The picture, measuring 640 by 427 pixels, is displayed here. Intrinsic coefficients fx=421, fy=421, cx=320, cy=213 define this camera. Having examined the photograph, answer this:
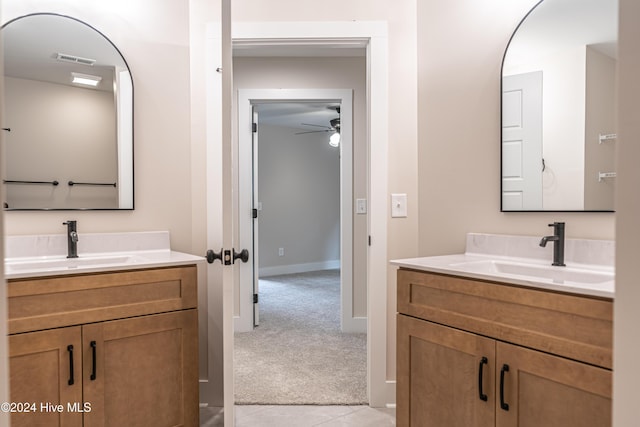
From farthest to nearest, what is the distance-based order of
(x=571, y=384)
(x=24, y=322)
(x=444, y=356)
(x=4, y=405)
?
(x=444, y=356)
(x=24, y=322)
(x=571, y=384)
(x=4, y=405)

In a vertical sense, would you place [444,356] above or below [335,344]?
above

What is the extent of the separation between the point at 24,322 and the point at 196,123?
49.0 inches

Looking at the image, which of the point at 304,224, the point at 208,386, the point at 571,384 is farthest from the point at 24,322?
the point at 304,224

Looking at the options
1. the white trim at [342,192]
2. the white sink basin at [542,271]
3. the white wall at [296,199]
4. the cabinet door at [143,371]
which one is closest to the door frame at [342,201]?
the white trim at [342,192]

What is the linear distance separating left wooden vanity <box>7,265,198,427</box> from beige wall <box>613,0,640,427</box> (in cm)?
159

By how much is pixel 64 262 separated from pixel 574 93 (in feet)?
7.29

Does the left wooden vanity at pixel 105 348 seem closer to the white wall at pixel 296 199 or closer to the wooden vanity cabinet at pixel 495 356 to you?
the wooden vanity cabinet at pixel 495 356

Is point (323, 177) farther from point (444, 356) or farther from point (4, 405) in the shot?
point (4, 405)

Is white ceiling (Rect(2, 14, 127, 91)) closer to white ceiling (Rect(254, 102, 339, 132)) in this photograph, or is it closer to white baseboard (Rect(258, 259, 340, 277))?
white ceiling (Rect(254, 102, 339, 132))

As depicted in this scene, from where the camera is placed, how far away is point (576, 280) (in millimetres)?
1521

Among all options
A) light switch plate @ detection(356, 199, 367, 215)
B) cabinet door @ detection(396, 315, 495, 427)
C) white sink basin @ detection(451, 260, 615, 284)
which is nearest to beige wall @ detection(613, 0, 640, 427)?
white sink basin @ detection(451, 260, 615, 284)

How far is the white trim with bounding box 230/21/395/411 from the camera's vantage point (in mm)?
2271

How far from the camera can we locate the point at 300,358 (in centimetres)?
305

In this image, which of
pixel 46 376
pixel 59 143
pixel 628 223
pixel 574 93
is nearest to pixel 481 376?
pixel 628 223
